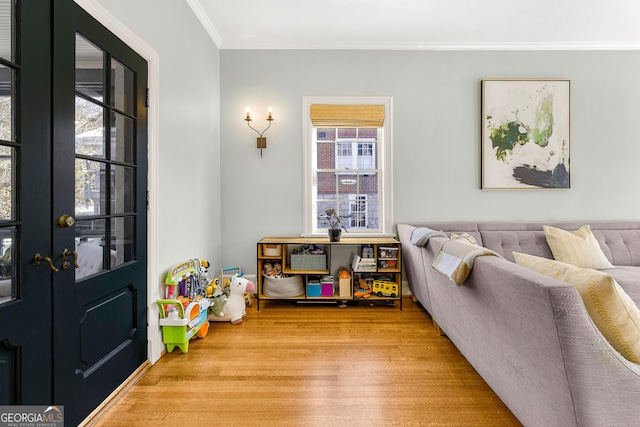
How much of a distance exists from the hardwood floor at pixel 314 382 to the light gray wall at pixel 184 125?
75 centimetres

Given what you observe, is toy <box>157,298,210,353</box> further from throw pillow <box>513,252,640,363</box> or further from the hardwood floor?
throw pillow <box>513,252,640,363</box>

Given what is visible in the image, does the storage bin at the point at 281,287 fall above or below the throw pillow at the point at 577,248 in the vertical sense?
below

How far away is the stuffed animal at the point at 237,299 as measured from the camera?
2.83 meters

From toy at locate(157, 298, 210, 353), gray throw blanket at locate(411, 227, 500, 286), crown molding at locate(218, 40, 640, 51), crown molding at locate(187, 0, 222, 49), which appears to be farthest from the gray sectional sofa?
crown molding at locate(187, 0, 222, 49)

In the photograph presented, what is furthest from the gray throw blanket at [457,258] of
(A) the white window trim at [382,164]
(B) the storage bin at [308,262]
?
(A) the white window trim at [382,164]

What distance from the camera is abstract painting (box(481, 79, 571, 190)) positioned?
11.4ft

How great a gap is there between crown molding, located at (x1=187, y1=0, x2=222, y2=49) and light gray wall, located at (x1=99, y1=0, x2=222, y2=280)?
53 mm

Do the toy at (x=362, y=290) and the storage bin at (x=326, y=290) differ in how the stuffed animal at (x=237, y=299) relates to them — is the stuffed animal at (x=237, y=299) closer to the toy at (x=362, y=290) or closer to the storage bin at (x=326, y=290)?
the storage bin at (x=326, y=290)

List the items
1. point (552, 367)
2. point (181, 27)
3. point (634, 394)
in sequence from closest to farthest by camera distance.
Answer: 1. point (634, 394)
2. point (552, 367)
3. point (181, 27)

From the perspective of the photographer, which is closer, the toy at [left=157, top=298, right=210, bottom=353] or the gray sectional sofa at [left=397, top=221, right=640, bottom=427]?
the gray sectional sofa at [left=397, top=221, right=640, bottom=427]

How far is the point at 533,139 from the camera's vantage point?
3465 millimetres

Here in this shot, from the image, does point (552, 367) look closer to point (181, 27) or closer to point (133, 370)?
point (133, 370)

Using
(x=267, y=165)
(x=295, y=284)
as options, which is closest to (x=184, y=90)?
(x=267, y=165)

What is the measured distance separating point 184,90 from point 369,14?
5.84ft
